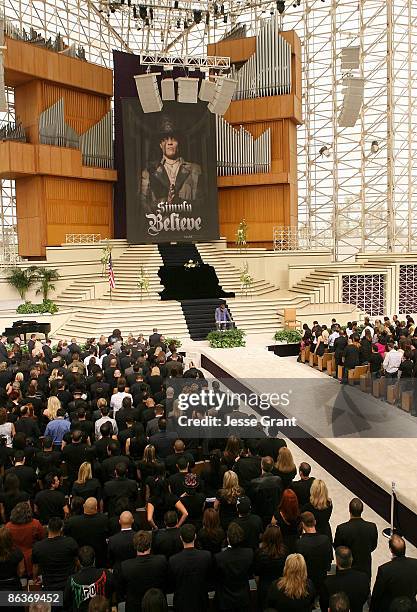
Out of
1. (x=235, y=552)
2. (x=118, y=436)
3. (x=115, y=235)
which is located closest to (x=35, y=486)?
(x=118, y=436)

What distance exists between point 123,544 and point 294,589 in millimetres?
1412

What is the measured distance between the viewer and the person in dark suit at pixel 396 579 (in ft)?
13.4

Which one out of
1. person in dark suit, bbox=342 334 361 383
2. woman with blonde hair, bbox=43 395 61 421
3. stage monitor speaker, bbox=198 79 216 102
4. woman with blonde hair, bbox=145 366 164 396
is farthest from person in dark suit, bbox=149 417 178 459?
stage monitor speaker, bbox=198 79 216 102

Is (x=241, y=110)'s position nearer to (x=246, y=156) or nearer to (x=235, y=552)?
(x=246, y=156)

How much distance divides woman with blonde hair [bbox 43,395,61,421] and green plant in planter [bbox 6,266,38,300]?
15.0m

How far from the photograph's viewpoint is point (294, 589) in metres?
3.85

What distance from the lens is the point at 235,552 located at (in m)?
4.40

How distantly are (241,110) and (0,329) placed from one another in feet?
48.9

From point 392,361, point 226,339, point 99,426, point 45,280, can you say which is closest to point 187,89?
point 226,339

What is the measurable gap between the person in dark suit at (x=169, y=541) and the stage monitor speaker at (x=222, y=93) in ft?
59.0

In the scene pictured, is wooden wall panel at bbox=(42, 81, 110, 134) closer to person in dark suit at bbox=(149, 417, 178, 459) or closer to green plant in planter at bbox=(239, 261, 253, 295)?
green plant in planter at bbox=(239, 261, 253, 295)

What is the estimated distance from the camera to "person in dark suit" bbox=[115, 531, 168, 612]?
13.6 ft

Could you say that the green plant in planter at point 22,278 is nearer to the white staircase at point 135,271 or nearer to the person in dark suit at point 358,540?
the white staircase at point 135,271

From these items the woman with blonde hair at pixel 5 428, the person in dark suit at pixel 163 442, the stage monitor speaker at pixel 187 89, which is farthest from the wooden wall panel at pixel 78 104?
the person in dark suit at pixel 163 442
